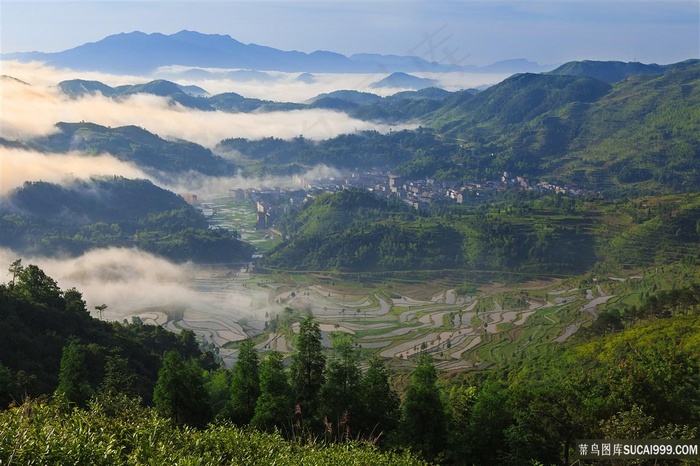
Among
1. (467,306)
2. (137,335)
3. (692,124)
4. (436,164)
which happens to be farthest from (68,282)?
(692,124)

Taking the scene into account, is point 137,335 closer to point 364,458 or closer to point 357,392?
point 357,392

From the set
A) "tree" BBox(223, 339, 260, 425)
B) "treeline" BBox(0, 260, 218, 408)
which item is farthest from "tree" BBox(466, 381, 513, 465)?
"treeline" BBox(0, 260, 218, 408)

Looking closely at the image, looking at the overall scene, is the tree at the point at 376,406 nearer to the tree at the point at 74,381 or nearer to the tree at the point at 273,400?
the tree at the point at 273,400

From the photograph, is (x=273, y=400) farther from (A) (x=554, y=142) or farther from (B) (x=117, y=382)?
(A) (x=554, y=142)

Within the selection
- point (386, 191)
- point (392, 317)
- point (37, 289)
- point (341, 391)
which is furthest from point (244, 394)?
point (386, 191)

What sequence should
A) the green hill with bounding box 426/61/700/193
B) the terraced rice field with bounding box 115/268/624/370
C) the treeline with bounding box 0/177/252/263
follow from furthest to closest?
1. the green hill with bounding box 426/61/700/193
2. the treeline with bounding box 0/177/252/263
3. the terraced rice field with bounding box 115/268/624/370

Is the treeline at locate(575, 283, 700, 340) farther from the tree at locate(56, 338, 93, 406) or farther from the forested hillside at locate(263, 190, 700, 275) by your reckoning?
the tree at locate(56, 338, 93, 406)

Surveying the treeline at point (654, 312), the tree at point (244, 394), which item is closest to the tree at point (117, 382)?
the tree at point (244, 394)
